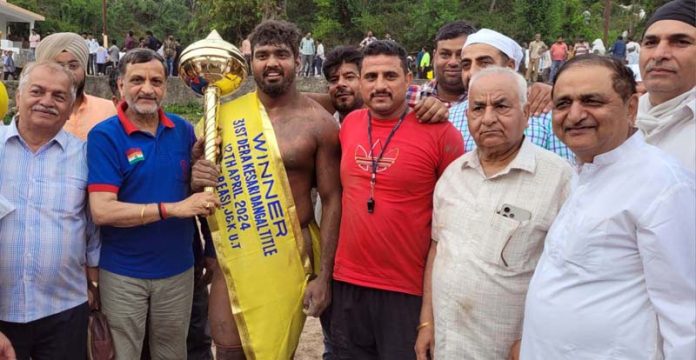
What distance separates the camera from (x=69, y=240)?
123 inches

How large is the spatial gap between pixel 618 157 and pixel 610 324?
1.84ft

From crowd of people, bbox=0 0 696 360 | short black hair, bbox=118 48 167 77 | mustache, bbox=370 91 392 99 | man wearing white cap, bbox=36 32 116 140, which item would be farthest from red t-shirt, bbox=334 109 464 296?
man wearing white cap, bbox=36 32 116 140

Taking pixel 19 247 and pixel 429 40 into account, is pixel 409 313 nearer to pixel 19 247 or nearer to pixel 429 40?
pixel 19 247

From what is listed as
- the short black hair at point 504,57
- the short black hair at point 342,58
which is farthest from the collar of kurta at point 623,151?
the short black hair at point 342,58

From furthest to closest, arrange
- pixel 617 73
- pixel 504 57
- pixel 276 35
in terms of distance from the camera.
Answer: pixel 504 57
pixel 276 35
pixel 617 73

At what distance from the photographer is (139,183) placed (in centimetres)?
325

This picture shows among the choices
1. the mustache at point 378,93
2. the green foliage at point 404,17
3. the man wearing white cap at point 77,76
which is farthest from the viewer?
the green foliage at point 404,17

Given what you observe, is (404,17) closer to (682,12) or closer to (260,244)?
(260,244)

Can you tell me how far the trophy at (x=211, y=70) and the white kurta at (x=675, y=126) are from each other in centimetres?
203

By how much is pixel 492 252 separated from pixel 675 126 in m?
→ 0.89

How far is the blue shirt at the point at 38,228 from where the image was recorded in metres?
3.02

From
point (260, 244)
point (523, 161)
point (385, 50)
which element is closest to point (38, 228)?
point (260, 244)


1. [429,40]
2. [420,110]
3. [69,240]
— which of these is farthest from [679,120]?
[429,40]

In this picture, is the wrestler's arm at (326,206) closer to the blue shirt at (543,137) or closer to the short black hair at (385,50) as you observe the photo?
the short black hair at (385,50)
